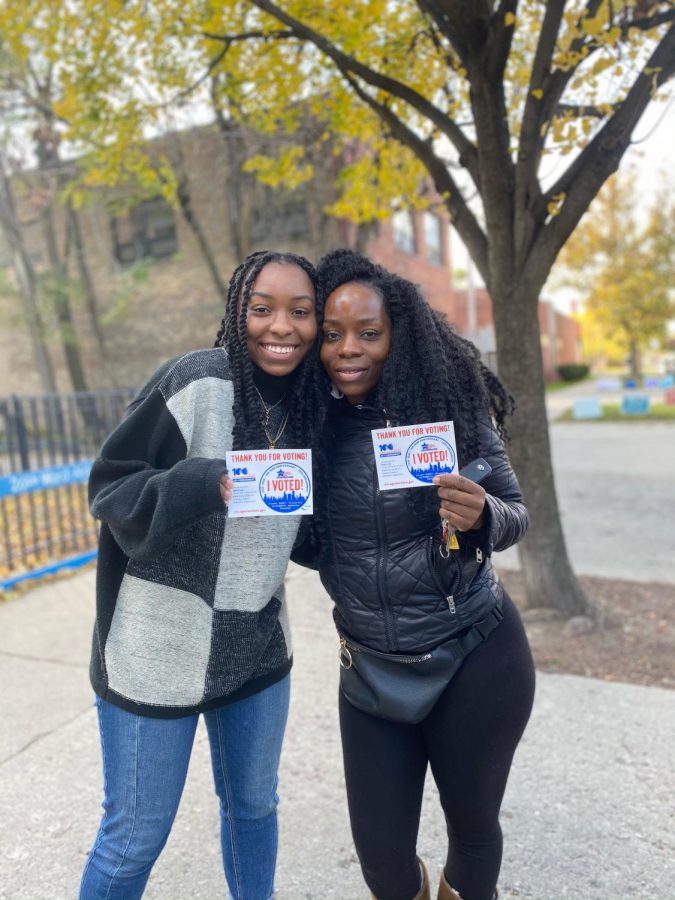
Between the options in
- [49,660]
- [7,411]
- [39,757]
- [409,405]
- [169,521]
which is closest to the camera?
[169,521]

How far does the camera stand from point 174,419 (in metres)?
1.78

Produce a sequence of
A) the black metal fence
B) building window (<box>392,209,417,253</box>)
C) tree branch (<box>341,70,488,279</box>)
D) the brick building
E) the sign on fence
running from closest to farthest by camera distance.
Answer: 1. tree branch (<box>341,70,488,279</box>)
2. the black metal fence
3. the brick building
4. the sign on fence
5. building window (<box>392,209,417,253</box>)

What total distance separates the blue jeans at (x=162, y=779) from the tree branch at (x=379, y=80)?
3.57 metres

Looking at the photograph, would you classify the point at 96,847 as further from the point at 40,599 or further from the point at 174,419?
the point at 40,599

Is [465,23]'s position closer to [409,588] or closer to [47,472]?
[409,588]

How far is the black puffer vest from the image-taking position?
185 cm

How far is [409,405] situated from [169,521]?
686 millimetres

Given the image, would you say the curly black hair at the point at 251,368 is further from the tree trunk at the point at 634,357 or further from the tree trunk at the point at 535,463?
the tree trunk at the point at 634,357

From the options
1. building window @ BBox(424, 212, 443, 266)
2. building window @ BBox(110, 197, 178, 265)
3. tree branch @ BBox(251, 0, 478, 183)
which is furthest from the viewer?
building window @ BBox(424, 212, 443, 266)

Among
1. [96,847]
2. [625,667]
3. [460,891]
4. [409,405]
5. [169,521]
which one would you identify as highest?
[409,405]

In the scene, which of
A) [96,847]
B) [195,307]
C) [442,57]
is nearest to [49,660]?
[96,847]

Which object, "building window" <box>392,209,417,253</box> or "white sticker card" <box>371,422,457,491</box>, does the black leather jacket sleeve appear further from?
"building window" <box>392,209,417,253</box>

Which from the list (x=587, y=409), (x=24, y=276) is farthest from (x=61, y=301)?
(x=587, y=409)

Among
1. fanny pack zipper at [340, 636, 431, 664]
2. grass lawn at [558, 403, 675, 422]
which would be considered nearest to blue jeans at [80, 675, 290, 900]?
fanny pack zipper at [340, 636, 431, 664]
